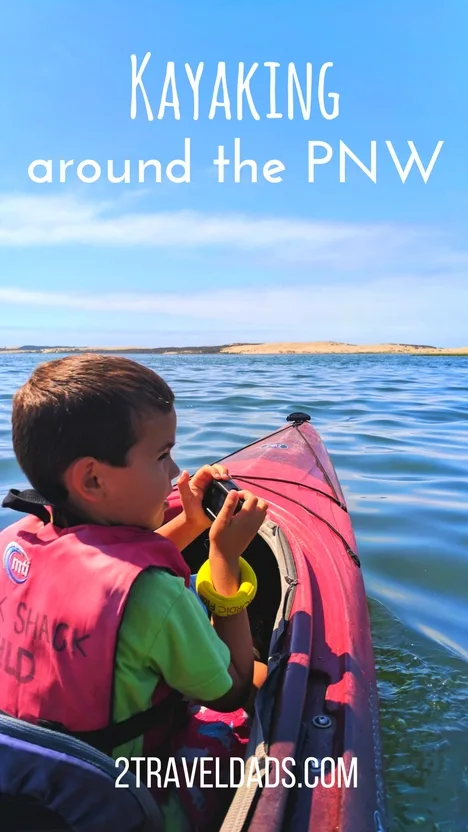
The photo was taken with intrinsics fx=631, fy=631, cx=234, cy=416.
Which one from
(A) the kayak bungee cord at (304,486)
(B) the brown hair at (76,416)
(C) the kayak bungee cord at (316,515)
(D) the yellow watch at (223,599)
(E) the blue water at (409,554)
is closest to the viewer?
(B) the brown hair at (76,416)

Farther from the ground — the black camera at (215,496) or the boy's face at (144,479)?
the boy's face at (144,479)

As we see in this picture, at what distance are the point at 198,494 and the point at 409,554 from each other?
9.54ft

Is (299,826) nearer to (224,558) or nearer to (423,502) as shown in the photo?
(224,558)

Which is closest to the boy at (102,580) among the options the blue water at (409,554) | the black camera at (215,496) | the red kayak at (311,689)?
the red kayak at (311,689)

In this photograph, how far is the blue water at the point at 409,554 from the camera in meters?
2.50

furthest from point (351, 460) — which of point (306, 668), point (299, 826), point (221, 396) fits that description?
point (221, 396)

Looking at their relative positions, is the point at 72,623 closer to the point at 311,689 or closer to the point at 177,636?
the point at 177,636

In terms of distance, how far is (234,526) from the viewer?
6.03 feet

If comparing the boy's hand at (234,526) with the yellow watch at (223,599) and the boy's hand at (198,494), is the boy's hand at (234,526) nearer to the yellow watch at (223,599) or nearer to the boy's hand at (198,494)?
the yellow watch at (223,599)

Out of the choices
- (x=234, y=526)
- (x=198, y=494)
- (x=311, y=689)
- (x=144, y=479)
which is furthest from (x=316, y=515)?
(x=144, y=479)

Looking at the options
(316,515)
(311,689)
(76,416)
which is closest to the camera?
(76,416)

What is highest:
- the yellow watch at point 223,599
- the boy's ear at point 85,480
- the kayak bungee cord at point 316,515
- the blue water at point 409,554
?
the boy's ear at point 85,480

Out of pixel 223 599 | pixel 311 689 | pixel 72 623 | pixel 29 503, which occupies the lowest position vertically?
pixel 311 689

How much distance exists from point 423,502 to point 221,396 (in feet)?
29.4
